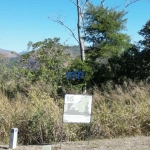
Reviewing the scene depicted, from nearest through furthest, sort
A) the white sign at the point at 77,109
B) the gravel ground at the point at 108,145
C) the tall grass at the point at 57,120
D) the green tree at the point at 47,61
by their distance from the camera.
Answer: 1. the gravel ground at the point at 108,145
2. the white sign at the point at 77,109
3. the tall grass at the point at 57,120
4. the green tree at the point at 47,61

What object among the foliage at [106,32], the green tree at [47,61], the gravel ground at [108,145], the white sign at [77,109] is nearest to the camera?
the gravel ground at [108,145]

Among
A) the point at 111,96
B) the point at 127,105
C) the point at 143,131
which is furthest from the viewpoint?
the point at 111,96

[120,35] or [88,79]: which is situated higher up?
[120,35]

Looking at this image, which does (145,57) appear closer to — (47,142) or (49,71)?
(49,71)

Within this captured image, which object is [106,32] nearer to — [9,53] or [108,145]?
[9,53]

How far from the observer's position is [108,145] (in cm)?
630

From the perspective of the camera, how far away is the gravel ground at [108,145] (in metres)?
6.09

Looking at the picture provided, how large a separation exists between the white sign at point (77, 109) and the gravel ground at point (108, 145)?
0.51 m

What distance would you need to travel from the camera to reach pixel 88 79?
742 inches

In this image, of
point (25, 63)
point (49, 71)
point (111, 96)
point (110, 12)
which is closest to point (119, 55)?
point (110, 12)

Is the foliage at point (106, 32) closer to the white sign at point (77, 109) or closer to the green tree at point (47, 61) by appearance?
the green tree at point (47, 61)

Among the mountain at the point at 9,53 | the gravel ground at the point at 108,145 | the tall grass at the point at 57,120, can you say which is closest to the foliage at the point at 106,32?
the mountain at the point at 9,53

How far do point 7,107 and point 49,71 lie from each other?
365 inches

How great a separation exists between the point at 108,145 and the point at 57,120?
1399 millimetres
